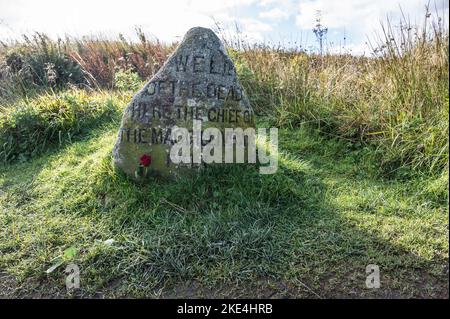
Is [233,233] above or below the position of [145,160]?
below

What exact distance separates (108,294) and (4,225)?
1.66m

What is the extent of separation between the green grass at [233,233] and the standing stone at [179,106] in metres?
0.23

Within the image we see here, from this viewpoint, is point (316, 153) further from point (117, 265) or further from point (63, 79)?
point (63, 79)

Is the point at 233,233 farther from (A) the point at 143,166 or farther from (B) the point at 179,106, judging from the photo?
(B) the point at 179,106

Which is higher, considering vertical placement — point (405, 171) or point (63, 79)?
point (63, 79)

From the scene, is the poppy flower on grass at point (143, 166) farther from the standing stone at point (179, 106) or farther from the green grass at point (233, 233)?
the green grass at point (233, 233)

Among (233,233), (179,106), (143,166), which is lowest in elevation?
(233,233)

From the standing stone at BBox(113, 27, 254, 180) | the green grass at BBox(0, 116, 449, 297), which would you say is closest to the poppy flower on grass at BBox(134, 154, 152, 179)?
the standing stone at BBox(113, 27, 254, 180)

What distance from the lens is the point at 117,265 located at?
3092 mm

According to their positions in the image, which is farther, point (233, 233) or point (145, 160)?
point (145, 160)

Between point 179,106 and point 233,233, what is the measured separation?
4.47ft

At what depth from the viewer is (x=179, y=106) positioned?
12.9 ft

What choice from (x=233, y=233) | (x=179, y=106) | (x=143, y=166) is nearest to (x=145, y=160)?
(x=143, y=166)
